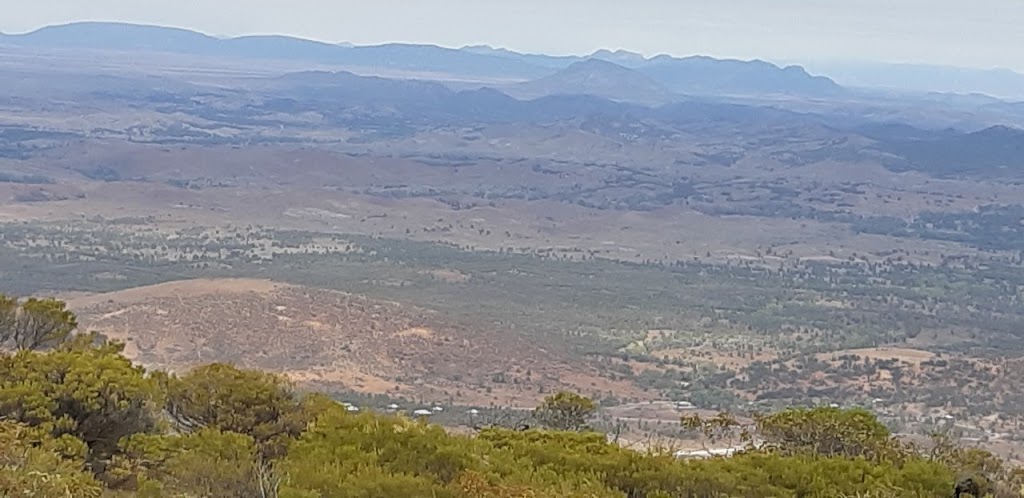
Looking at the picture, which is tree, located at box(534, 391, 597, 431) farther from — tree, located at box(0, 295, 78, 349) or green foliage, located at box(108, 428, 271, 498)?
tree, located at box(0, 295, 78, 349)

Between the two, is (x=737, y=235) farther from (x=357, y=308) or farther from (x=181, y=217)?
(x=357, y=308)

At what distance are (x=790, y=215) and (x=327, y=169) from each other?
155ft

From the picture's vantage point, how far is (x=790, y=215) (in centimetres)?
11519

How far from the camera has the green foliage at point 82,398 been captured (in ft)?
53.0

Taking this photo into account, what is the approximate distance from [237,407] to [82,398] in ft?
7.92

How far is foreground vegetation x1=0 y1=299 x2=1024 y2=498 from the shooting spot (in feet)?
44.0

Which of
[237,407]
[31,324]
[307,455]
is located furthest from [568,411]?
[307,455]

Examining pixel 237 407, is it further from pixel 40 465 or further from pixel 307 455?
pixel 40 465

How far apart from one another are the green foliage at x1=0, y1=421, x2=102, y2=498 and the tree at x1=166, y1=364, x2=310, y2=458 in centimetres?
266

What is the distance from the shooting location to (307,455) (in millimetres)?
14477

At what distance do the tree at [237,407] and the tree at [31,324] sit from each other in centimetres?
397

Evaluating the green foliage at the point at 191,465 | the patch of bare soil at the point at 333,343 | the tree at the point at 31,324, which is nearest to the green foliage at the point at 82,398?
the green foliage at the point at 191,465

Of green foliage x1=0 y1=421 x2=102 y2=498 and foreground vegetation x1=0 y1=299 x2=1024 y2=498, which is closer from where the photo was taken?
green foliage x1=0 y1=421 x2=102 y2=498

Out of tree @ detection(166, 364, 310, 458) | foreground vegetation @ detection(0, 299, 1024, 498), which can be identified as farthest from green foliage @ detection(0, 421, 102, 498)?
tree @ detection(166, 364, 310, 458)
